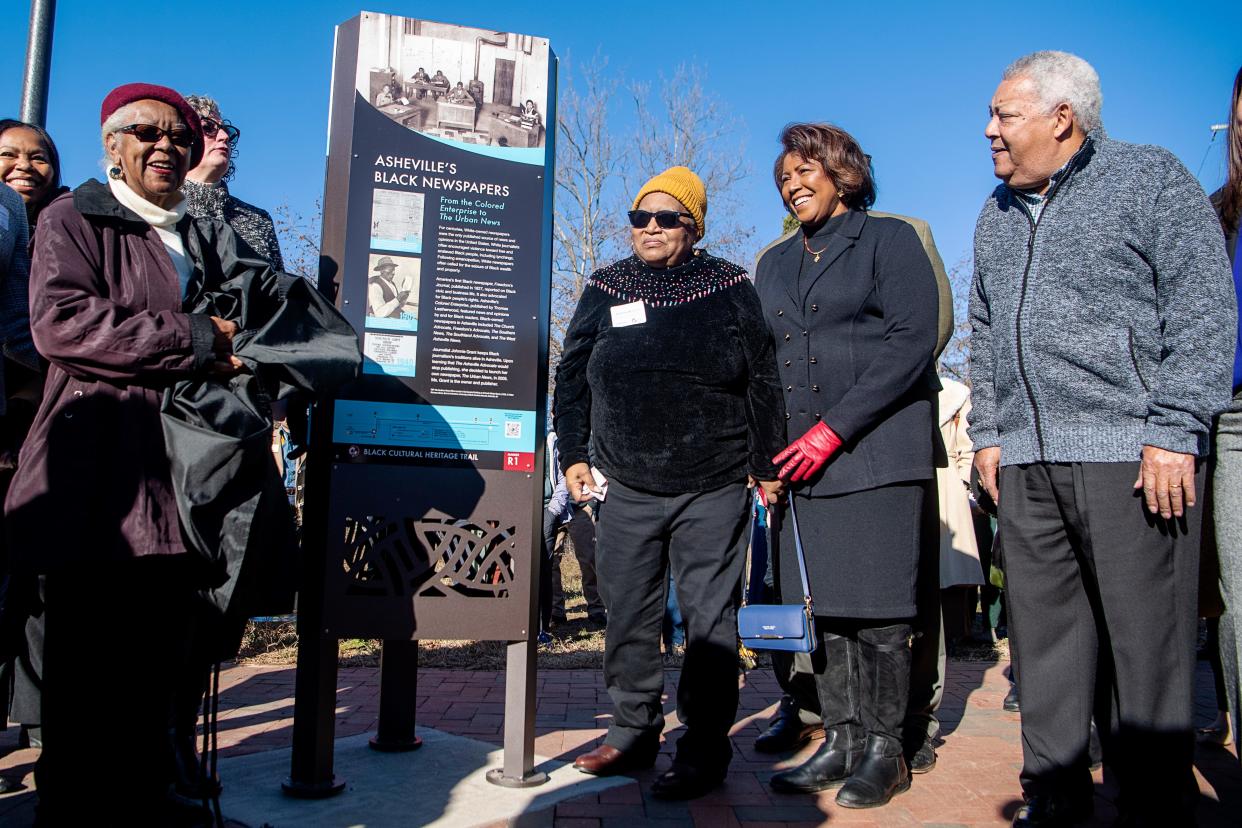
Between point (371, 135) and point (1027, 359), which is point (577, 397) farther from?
point (1027, 359)

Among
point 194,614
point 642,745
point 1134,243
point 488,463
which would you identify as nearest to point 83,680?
point 194,614

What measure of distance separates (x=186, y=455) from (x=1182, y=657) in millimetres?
2706

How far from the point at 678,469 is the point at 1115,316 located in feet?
4.93

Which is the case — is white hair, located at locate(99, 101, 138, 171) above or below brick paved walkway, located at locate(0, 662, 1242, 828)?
above

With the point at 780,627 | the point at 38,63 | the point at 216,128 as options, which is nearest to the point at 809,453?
the point at 780,627

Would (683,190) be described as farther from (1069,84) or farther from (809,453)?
(1069,84)

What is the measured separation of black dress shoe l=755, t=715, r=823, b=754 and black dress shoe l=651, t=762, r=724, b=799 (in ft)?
2.28

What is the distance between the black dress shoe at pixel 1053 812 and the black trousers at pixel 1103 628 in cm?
2

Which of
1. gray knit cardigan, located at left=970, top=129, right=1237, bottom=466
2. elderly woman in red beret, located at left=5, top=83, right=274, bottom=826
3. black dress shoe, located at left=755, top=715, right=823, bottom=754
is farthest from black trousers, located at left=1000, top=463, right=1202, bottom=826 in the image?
elderly woman in red beret, located at left=5, top=83, right=274, bottom=826

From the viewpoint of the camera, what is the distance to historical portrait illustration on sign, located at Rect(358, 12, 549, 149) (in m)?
3.54

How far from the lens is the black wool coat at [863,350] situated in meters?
3.48

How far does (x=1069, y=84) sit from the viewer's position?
302 cm

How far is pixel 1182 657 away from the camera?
2.74 m

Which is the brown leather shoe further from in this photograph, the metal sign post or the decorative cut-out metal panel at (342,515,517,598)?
the decorative cut-out metal panel at (342,515,517,598)
